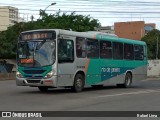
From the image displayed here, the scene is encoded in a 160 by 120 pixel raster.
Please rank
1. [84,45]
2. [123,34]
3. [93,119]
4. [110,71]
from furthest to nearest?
[123,34]
[110,71]
[84,45]
[93,119]

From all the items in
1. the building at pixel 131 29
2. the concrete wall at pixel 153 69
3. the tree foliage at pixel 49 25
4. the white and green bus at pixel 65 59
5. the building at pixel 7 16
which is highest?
the building at pixel 7 16

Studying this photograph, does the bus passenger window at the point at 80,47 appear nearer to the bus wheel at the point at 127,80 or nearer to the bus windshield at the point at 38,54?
the bus windshield at the point at 38,54

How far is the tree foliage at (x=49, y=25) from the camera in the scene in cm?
5331

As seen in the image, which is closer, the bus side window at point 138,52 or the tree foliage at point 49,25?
the bus side window at point 138,52

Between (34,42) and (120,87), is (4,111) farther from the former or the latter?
(120,87)

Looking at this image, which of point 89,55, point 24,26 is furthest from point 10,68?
point 89,55

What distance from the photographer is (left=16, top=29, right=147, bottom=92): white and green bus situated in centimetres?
1875

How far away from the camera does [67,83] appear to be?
19.4 meters

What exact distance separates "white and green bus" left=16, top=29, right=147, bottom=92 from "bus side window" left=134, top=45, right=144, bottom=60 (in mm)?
2749

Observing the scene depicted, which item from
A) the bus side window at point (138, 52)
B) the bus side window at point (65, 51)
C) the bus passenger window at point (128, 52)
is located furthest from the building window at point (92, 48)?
the bus side window at point (138, 52)

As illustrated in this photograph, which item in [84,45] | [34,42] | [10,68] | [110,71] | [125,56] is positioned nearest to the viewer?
[34,42]

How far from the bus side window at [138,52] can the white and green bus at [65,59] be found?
2749 mm

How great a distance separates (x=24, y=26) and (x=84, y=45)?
34.5 m

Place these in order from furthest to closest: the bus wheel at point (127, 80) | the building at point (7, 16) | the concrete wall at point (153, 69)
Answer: the building at point (7, 16) → the concrete wall at point (153, 69) → the bus wheel at point (127, 80)
